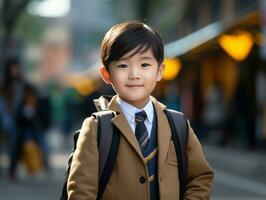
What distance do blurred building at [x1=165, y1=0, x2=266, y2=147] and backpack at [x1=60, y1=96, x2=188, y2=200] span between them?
12627mm

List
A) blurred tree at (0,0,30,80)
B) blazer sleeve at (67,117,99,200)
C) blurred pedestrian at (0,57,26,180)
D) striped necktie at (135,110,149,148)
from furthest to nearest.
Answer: blurred tree at (0,0,30,80) < blurred pedestrian at (0,57,26,180) < striped necktie at (135,110,149,148) < blazer sleeve at (67,117,99,200)

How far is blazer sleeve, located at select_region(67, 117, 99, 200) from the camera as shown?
371 cm

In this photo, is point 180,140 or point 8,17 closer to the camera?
point 180,140

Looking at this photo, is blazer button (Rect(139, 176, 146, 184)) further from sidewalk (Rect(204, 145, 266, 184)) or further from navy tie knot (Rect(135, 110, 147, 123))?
sidewalk (Rect(204, 145, 266, 184))

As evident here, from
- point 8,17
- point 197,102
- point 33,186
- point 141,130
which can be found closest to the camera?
point 141,130

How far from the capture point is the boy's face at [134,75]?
3.79 meters

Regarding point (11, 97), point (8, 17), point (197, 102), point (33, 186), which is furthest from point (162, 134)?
point (197, 102)

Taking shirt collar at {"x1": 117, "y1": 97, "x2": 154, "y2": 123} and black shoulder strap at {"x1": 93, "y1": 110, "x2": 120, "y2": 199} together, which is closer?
black shoulder strap at {"x1": 93, "y1": 110, "x2": 120, "y2": 199}

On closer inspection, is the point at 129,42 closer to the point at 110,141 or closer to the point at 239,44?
the point at 110,141

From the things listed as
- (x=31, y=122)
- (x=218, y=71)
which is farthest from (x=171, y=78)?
(x=31, y=122)

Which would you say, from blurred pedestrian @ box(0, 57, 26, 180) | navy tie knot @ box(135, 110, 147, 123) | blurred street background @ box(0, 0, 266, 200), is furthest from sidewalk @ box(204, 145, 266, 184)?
navy tie knot @ box(135, 110, 147, 123)

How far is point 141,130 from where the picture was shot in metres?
3.85

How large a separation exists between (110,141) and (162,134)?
0.71ft

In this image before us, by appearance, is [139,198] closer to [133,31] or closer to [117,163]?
[117,163]
